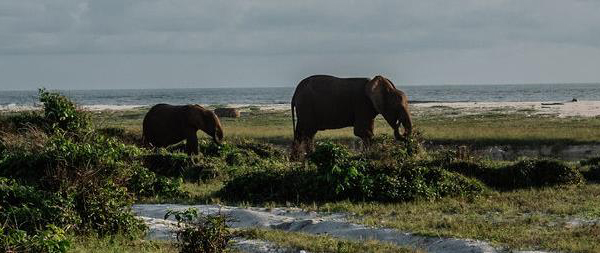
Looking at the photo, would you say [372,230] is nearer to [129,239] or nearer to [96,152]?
[129,239]

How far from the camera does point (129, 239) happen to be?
11430mm

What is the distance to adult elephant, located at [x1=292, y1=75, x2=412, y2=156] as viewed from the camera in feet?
72.9

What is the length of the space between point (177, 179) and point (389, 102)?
23.4 feet

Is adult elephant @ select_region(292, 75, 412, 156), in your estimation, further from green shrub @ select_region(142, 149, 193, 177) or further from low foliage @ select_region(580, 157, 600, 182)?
low foliage @ select_region(580, 157, 600, 182)

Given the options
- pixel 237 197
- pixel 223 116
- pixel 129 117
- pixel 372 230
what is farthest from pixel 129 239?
pixel 129 117

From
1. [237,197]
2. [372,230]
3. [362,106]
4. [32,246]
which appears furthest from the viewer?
[362,106]

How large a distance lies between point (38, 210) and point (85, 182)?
105 cm

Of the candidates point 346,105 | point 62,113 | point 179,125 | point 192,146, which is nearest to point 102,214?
point 62,113

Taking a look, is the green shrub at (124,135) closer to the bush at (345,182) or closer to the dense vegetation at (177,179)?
the dense vegetation at (177,179)

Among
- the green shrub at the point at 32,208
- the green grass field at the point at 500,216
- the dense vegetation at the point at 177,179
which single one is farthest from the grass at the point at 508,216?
the green shrub at the point at 32,208

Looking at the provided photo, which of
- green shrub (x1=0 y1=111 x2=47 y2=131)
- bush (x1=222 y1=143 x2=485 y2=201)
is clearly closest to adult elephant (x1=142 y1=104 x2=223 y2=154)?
green shrub (x1=0 y1=111 x2=47 y2=131)

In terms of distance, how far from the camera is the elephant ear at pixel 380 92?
73.2ft

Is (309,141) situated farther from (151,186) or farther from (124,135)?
(151,186)

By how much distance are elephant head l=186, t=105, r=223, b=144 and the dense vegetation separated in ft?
1.38
